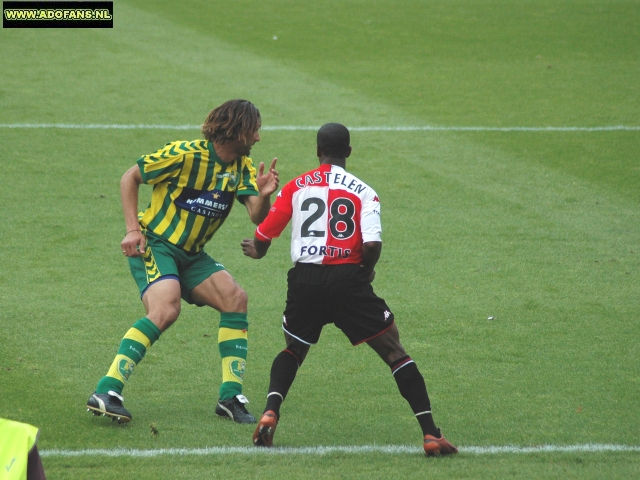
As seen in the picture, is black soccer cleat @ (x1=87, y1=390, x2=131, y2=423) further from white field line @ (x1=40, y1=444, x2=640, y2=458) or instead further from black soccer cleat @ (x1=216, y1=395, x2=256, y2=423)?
black soccer cleat @ (x1=216, y1=395, x2=256, y2=423)

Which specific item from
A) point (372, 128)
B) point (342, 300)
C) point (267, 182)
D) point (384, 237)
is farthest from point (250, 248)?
point (372, 128)

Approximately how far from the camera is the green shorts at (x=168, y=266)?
5.69 m

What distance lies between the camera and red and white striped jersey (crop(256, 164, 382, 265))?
5.13 m

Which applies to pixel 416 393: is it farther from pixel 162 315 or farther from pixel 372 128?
pixel 372 128

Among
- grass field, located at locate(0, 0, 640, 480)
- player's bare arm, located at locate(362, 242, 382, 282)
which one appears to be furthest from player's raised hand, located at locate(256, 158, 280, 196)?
grass field, located at locate(0, 0, 640, 480)

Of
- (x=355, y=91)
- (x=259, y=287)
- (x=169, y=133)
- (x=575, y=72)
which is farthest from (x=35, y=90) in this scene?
(x=575, y=72)

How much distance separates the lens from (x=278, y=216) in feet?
17.2

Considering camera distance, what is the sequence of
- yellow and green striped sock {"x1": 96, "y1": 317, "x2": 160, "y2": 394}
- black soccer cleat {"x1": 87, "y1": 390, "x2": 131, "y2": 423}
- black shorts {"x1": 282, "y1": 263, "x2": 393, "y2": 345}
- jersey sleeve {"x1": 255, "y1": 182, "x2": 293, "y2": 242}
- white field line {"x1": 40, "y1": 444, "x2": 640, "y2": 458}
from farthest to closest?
yellow and green striped sock {"x1": 96, "y1": 317, "x2": 160, "y2": 394} → black soccer cleat {"x1": 87, "y1": 390, "x2": 131, "y2": 423} → jersey sleeve {"x1": 255, "y1": 182, "x2": 293, "y2": 242} → black shorts {"x1": 282, "y1": 263, "x2": 393, "y2": 345} → white field line {"x1": 40, "y1": 444, "x2": 640, "y2": 458}

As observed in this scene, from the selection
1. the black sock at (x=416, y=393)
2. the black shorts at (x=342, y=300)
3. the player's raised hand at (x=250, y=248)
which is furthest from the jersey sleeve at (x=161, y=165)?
the black sock at (x=416, y=393)

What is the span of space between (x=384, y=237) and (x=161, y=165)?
460 centimetres

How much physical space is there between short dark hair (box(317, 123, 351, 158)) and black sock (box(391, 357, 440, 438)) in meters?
1.21

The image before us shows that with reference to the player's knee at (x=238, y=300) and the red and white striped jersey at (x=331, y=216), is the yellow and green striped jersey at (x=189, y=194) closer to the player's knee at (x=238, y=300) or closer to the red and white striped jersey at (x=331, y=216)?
the player's knee at (x=238, y=300)

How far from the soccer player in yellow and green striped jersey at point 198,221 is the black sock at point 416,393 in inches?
40.6

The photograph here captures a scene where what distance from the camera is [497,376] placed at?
6.43m
